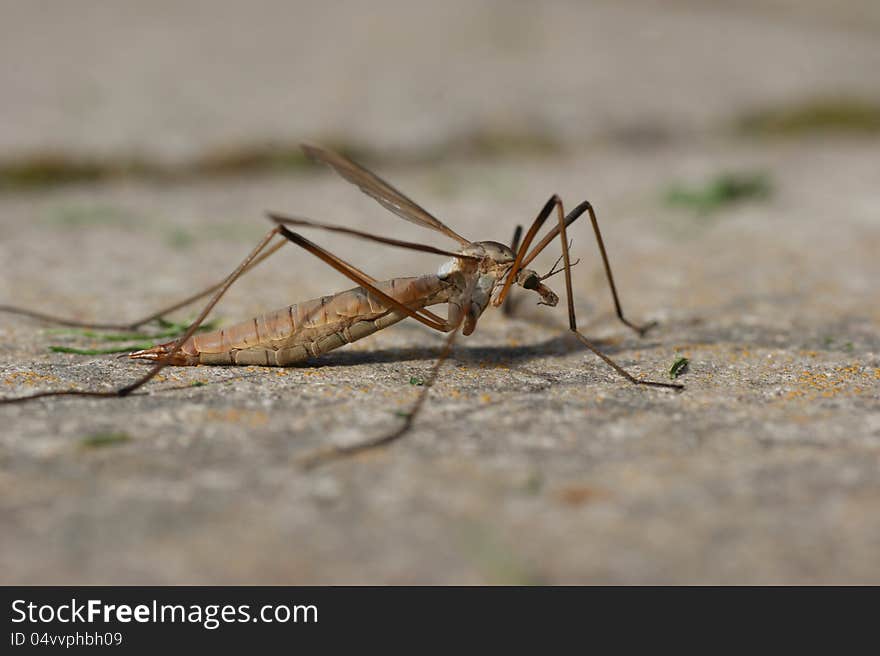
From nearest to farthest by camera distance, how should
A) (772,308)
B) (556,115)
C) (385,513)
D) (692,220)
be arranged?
1. (385,513)
2. (772,308)
3. (692,220)
4. (556,115)

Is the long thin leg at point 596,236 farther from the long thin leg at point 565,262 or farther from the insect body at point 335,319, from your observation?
the insect body at point 335,319

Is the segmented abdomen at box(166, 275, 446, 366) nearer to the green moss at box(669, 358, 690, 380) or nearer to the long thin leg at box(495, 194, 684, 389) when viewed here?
the long thin leg at box(495, 194, 684, 389)

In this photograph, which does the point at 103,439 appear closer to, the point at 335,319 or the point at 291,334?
the point at 291,334

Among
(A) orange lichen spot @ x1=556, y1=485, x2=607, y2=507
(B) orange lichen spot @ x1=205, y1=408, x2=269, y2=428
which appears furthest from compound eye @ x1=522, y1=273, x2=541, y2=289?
(A) orange lichen spot @ x1=556, y1=485, x2=607, y2=507

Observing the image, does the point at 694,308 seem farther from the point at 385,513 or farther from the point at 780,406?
the point at 385,513

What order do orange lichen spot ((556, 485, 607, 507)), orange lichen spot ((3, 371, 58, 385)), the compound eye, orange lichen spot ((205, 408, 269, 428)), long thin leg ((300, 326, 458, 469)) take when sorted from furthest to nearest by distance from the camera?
the compound eye
orange lichen spot ((3, 371, 58, 385))
orange lichen spot ((205, 408, 269, 428))
long thin leg ((300, 326, 458, 469))
orange lichen spot ((556, 485, 607, 507))
